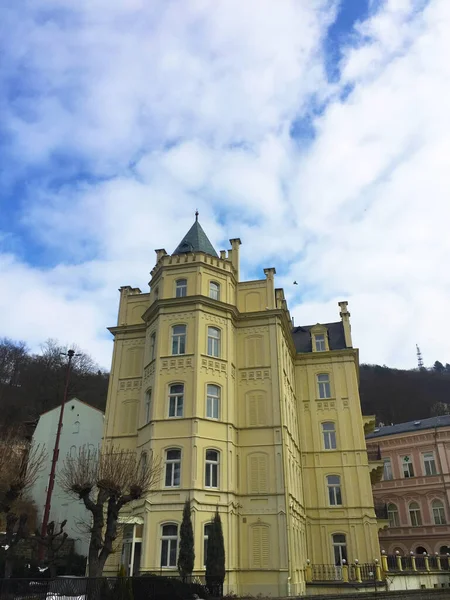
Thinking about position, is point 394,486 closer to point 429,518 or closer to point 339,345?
point 429,518

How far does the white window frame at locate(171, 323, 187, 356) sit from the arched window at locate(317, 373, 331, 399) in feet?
40.5

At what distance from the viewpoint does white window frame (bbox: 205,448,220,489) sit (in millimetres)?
23938

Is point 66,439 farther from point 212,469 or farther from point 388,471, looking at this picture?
point 388,471

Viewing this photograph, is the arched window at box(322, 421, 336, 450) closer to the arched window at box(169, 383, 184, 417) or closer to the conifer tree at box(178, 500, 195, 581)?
the arched window at box(169, 383, 184, 417)

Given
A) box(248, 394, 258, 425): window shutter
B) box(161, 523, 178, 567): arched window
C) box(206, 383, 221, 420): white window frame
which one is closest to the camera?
box(161, 523, 178, 567): arched window

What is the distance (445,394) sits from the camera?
299 ft

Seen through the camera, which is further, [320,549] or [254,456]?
[320,549]

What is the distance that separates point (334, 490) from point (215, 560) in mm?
13405

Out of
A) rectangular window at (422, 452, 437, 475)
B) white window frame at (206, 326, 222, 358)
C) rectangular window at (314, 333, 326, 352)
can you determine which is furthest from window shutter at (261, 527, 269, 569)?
rectangular window at (422, 452, 437, 475)

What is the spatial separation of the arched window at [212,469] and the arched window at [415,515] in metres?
31.9

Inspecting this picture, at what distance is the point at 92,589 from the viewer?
1463 centimetres

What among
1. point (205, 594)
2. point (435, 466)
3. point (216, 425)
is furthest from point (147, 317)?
point (435, 466)

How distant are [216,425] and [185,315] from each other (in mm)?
6100

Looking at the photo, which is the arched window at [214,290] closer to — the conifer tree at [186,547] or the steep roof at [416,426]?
the conifer tree at [186,547]
